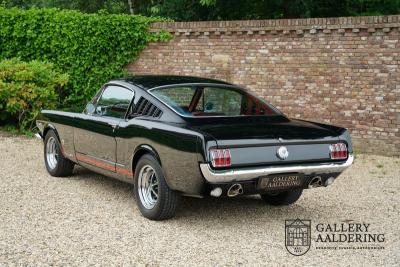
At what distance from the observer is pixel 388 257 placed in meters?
4.93

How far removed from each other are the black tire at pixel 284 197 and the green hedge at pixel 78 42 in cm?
690

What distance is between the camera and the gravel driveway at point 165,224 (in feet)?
15.9

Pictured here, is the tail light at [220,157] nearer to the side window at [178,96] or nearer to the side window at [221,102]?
the side window at [178,96]

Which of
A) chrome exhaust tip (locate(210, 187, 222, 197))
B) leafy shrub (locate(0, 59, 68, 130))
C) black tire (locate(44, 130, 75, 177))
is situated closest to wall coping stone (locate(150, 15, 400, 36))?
leafy shrub (locate(0, 59, 68, 130))

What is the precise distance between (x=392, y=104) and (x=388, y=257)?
6215 mm

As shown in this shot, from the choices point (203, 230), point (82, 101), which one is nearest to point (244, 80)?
point (82, 101)

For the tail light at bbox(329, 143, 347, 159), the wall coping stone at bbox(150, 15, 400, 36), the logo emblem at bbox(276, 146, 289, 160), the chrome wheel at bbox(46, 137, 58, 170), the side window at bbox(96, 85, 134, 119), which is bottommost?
the chrome wheel at bbox(46, 137, 58, 170)

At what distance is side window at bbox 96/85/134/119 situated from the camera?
6543mm

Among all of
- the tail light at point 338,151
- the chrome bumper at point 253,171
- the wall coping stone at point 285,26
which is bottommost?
the chrome bumper at point 253,171

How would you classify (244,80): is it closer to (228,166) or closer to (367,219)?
(367,219)

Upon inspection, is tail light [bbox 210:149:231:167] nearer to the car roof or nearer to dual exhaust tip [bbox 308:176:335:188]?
dual exhaust tip [bbox 308:176:335:188]

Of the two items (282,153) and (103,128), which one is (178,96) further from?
(282,153)

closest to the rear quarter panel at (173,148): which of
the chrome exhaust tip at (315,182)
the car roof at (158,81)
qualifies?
the car roof at (158,81)

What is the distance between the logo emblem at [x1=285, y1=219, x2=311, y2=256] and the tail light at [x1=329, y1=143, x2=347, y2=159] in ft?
2.50
